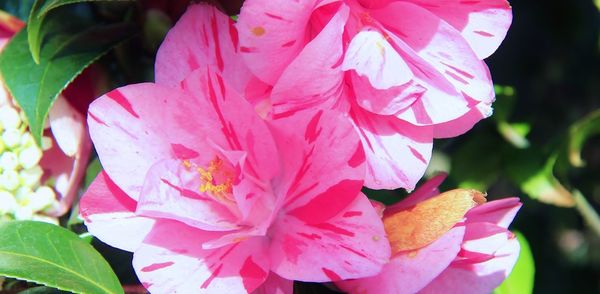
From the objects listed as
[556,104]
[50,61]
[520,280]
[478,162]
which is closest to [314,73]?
[50,61]

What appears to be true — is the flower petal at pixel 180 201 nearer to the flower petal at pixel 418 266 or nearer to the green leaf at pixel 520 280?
the flower petal at pixel 418 266

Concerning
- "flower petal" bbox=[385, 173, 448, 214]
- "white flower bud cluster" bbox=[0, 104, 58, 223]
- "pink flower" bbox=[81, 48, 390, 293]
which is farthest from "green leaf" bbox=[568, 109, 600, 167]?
"white flower bud cluster" bbox=[0, 104, 58, 223]

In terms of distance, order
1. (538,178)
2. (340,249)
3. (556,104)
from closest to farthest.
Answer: (340,249), (538,178), (556,104)

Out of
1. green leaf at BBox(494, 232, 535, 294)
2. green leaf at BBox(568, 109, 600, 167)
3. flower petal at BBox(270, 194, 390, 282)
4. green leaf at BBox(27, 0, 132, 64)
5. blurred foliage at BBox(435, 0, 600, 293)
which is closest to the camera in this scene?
flower petal at BBox(270, 194, 390, 282)

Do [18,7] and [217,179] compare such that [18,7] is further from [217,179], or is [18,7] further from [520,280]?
[520,280]

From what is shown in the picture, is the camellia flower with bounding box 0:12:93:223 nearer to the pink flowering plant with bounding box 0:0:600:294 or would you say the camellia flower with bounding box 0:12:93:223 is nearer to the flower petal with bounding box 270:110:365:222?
the pink flowering plant with bounding box 0:0:600:294

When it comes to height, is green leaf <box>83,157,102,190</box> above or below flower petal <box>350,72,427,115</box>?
below

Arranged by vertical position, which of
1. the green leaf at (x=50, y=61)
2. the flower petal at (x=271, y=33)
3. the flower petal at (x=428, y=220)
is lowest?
the flower petal at (x=428, y=220)

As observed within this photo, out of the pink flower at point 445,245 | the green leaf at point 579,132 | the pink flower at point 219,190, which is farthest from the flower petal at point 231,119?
the green leaf at point 579,132
